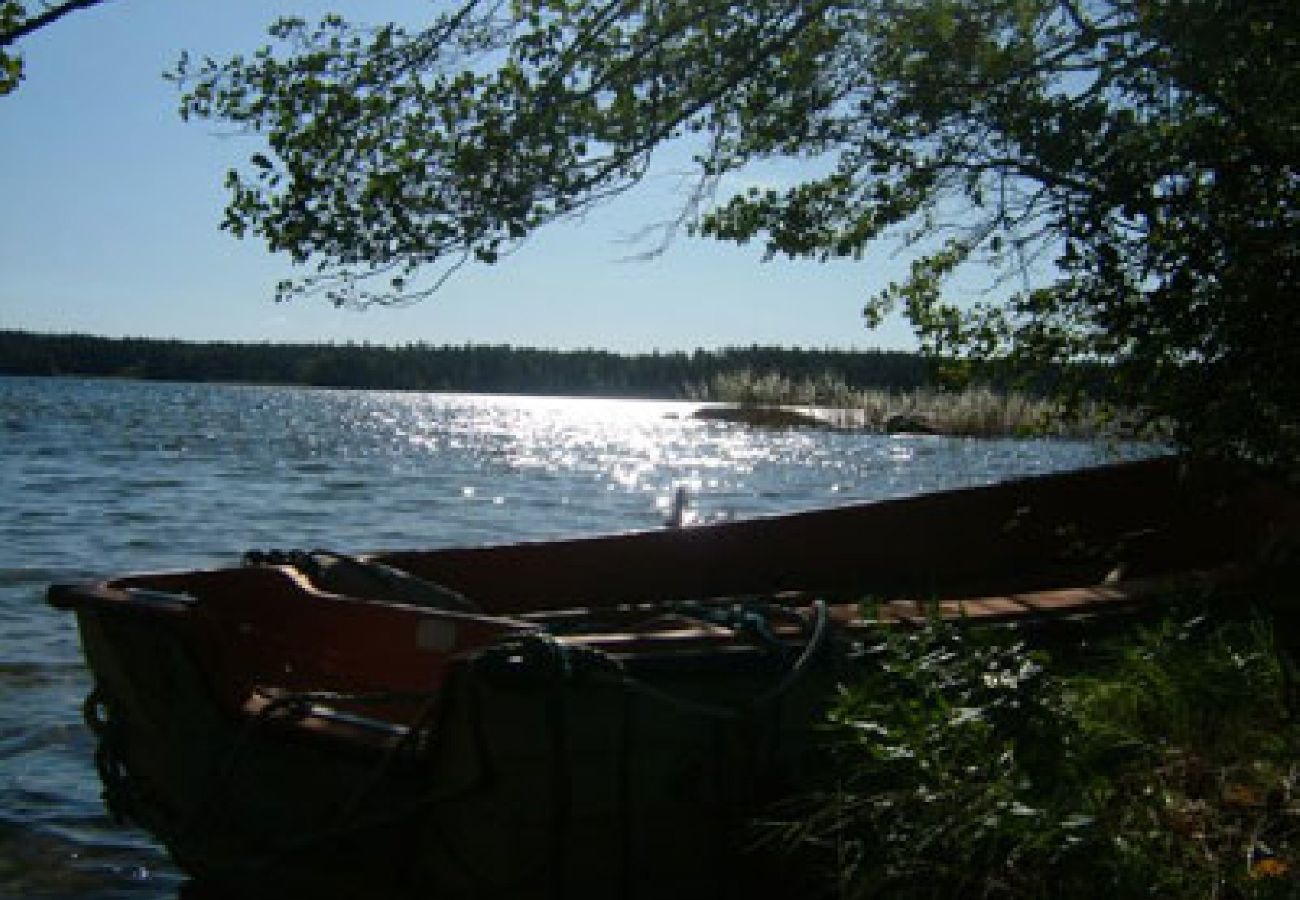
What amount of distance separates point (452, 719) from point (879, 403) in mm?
47855

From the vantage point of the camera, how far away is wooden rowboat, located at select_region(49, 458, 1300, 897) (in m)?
3.94

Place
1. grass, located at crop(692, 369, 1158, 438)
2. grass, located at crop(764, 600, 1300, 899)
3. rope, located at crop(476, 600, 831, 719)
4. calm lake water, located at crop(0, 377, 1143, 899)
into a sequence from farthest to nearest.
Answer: grass, located at crop(692, 369, 1158, 438) → calm lake water, located at crop(0, 377, 1143, 899) → rope, located at crop(476, 600, 831, 719) → grass, located at crop(764, 600, 1300, 899)

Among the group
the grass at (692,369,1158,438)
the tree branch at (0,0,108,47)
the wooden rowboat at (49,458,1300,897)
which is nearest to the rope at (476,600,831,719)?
the wooden rowboat at (49,458,1300,897)

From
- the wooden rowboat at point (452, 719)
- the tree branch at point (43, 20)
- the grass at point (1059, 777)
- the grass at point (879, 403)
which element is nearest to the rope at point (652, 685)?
the wooden rowboat at point (452, 719)

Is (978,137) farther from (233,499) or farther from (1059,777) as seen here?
(233,499)

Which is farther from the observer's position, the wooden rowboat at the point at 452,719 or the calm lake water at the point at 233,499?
the calm lake water at the point at 233,499

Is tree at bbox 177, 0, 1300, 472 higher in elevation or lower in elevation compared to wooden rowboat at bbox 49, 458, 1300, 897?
higher

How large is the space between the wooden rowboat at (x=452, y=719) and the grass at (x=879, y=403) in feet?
84.8

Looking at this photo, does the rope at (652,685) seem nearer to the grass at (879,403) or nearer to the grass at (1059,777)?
the grass at (1059,777)

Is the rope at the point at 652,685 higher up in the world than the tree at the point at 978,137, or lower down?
lower down

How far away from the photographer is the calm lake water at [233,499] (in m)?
6.04

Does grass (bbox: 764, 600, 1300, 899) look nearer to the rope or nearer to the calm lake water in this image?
the rope

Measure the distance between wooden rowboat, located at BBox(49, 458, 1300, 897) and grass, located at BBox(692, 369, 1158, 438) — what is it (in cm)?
2586

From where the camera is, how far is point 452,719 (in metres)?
3.90
